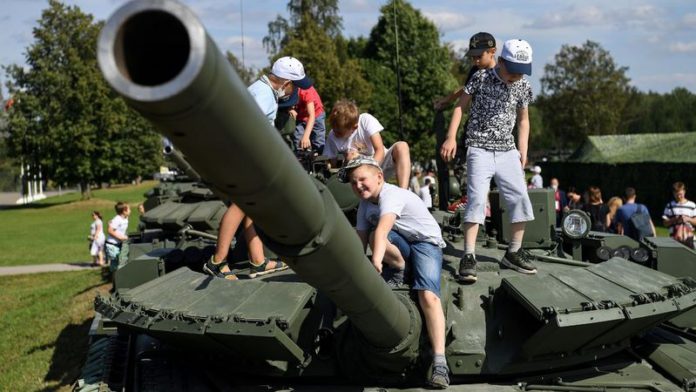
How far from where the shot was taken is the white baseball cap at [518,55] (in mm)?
7074

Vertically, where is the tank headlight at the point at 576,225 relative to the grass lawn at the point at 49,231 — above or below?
above

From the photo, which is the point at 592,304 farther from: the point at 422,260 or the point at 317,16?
the point at 317,16

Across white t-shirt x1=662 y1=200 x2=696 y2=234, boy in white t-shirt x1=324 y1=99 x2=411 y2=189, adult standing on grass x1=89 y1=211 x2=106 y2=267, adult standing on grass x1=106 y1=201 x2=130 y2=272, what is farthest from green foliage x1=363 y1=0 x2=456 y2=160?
boy in white t-shirt x1=324 y1=99 x2=411 y2=189

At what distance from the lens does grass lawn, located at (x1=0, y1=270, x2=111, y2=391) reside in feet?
40.9

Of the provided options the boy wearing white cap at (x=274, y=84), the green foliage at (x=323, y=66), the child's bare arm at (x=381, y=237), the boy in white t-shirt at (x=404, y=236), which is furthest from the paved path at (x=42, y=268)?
the child's bare arm at (x=381, y=237)

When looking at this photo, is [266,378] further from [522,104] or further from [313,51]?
[313,51]

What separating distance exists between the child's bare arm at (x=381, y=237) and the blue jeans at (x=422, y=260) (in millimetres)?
363

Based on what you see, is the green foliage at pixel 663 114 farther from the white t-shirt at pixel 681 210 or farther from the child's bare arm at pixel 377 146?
the child's bare arm at pixel 377 146

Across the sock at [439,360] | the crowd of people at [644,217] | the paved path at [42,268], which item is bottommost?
the paved path at [42,268]

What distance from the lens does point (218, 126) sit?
3072 millimetres

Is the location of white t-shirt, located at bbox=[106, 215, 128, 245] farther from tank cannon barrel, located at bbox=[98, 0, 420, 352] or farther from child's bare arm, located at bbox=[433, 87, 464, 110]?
tank cannon barrel, located at bbox=[98, 0, 420, 352]

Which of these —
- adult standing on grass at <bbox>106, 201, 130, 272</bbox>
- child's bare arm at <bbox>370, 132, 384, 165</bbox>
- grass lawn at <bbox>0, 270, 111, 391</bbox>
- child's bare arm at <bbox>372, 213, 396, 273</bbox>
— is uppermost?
child's bare arm at <bbox>370, 132, 384, 165</bbox>

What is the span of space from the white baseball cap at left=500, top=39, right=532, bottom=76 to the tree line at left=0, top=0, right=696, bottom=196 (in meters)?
33.6

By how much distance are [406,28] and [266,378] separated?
44509 millimetres
